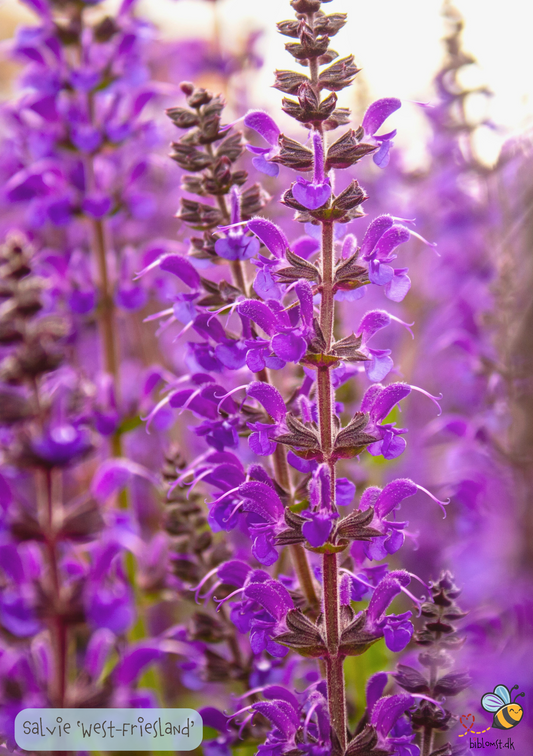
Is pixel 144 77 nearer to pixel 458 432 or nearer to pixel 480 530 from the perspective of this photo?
pixel 458 432

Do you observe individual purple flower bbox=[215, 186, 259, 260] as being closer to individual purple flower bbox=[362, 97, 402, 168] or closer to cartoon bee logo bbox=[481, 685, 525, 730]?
individual purple flower bbox=[362, 97, 402, 168]

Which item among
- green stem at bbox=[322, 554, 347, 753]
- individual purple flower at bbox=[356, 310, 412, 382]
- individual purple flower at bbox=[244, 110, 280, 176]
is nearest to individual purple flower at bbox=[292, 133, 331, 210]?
individual purple flower at bbox=[244, 110, 280, 176]

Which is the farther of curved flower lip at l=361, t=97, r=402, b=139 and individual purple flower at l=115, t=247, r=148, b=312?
individual purple flower at l=115, t=247, r=148, b=312

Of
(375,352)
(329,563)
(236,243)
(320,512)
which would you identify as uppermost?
(236,243)

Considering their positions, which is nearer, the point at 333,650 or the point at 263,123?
the point at 333,650

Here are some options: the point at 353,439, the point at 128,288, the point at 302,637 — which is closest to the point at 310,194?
the point at 353,439

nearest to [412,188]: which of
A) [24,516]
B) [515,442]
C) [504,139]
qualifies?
[504,139]

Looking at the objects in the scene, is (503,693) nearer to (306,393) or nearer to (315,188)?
(306,393)

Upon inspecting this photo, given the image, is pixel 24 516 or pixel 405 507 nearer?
pixel 24 516
